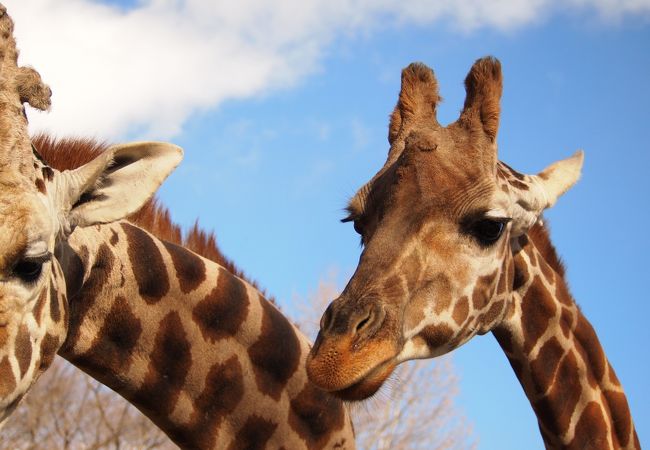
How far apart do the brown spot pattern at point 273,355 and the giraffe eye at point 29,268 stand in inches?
80.0

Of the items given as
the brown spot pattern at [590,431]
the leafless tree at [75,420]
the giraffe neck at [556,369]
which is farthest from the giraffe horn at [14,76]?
the leafless tree at [75,420]

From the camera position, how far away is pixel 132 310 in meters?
5.66

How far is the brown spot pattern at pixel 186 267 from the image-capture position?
604 cm

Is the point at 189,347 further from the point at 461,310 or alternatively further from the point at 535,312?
the point at 535,312

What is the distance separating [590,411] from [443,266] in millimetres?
1684

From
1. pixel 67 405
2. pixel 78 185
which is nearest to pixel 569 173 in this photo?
pixel 78 185

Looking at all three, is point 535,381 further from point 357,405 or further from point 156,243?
point 156,243

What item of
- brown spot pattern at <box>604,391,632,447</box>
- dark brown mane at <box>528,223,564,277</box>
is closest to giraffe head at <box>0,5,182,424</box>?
dark brown mane at <box>528,223,564,277</box>

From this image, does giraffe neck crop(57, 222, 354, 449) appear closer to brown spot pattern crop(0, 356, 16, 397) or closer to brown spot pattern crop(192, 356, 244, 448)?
brown spot pattern crop(192, 356, 244, 448)

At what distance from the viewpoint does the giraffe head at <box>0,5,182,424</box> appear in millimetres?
4270

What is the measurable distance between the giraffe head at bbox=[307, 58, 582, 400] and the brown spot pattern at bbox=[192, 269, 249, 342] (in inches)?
41.9

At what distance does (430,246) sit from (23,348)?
88.4 inches

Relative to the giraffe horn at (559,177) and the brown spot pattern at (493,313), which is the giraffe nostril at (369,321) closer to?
the brown spot pattern at (493,313)

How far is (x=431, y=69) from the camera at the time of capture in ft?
21.4
